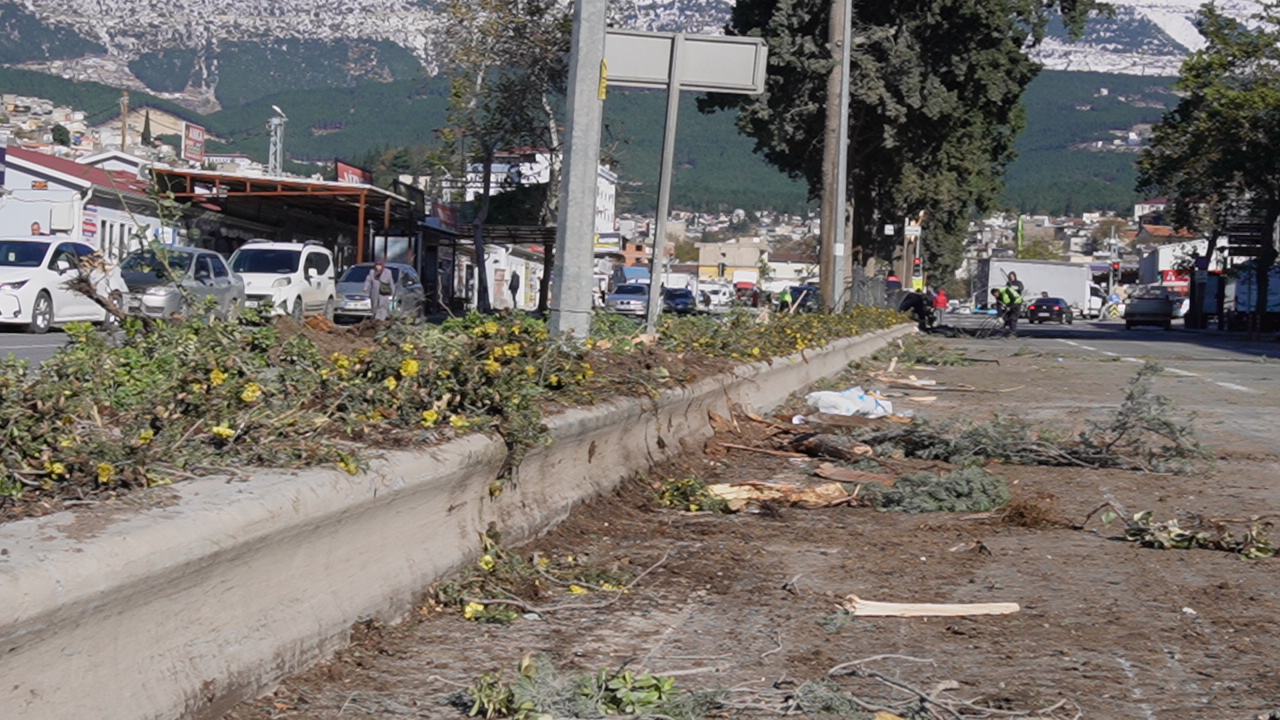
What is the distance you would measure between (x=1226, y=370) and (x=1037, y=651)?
59.5 ft

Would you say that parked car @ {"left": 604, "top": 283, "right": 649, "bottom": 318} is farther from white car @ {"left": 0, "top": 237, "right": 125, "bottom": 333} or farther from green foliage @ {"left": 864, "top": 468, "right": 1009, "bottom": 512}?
green foliage @ {"left": 864, "top": 468, "right": 1009, "bottom": 512}

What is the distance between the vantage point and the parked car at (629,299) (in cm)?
4338

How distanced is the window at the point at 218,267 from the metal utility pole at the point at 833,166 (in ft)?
36.5

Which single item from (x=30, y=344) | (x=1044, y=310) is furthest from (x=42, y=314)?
(x=1044, y=310)

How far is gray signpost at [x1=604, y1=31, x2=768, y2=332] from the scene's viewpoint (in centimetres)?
1067

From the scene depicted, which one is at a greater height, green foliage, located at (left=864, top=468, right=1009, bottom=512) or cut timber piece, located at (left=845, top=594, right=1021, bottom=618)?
green foliage, located at (left=864, top=468, right=1009, bottom=512)

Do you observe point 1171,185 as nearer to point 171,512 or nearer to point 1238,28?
point 1238,28

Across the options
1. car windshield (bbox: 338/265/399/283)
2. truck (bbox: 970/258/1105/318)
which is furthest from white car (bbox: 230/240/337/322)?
truck (bbox: 970/258/1105/318)

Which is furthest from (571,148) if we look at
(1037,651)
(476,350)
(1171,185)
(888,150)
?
(1171,185)

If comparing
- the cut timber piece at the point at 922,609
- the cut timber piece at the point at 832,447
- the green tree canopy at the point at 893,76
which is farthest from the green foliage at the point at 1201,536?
the green tree canopy at the point at 893,76

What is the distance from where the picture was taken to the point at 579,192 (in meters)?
8.82

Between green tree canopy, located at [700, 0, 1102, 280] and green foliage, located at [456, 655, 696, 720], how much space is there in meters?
31.4

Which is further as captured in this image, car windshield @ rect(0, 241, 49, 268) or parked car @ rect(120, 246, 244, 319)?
car windshield @ rect(0, 241, 49, 268)

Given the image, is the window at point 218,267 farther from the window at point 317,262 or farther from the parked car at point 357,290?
the window at point 317,262
